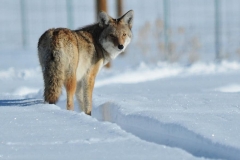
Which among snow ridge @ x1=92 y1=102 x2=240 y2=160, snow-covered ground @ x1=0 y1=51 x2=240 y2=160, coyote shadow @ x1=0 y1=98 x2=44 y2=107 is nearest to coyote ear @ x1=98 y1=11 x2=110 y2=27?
snow-covered ground @ x1=0 y1=51 x2=240 y2=160

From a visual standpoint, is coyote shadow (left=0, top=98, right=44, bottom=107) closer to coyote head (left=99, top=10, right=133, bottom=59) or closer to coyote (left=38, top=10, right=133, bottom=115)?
coyote (left=38, top=10, right=133, bottom=115)

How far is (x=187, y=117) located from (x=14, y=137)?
1.82 metres

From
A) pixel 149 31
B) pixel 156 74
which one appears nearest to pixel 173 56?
pixel 149 31

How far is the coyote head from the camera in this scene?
796cm

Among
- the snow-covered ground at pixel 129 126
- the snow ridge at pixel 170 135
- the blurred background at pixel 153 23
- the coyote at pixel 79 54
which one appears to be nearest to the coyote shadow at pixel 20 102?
the snow-covered ground at pixel 129 126

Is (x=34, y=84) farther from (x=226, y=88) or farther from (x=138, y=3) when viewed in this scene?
(x=138, y=3)

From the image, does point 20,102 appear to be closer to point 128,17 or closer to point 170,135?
point 128,17

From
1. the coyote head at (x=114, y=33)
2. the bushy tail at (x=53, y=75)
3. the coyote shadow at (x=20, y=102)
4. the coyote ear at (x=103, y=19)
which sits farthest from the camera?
the coyote ear at (x=103, y=19)

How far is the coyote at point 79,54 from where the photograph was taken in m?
7.01

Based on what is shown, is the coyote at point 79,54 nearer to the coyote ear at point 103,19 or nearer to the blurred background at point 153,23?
the coyote ear at point 103,19


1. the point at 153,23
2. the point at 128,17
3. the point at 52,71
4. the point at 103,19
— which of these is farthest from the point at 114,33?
the point at 153,23

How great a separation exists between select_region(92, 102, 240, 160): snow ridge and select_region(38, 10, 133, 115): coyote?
503 mm

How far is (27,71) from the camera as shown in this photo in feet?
42.7

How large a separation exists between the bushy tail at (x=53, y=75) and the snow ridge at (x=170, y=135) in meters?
0.73
